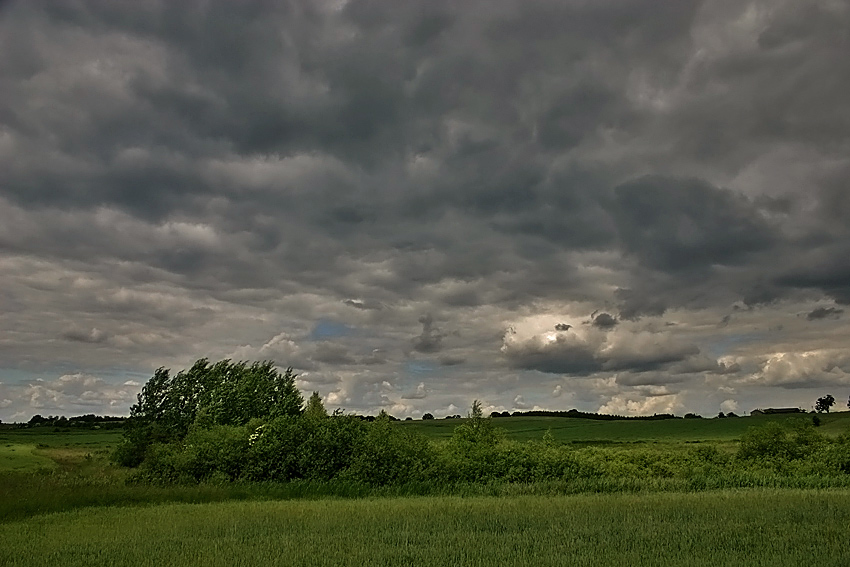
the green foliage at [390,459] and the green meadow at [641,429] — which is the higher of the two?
the green meadow at [641,429]

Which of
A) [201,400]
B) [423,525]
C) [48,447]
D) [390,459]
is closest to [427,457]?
[390,459]

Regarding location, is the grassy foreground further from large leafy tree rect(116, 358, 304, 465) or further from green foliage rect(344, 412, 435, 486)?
large leafy tree rect(116, 358, 304, 465)

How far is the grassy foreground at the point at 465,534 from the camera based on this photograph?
47.9 ft

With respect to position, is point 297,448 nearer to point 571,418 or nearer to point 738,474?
point 738,474

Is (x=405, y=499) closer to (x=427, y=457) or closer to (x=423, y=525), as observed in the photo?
(x=427, y=457)

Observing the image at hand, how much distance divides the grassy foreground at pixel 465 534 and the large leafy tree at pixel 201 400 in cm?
3508

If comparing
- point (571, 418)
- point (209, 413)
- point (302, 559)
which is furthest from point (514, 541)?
point (571, 418)

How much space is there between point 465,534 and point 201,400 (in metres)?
51.1

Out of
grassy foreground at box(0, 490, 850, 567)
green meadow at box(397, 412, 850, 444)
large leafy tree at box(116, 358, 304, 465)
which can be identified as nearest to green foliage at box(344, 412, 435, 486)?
grassy foreground at box(0, 490, 850, 567)

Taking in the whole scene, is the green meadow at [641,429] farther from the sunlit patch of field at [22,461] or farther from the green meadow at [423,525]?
the green meadow at [423,525]

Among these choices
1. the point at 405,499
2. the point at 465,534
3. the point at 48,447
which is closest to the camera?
the point at 465,534

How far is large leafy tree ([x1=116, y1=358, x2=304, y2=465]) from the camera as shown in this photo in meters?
59.1

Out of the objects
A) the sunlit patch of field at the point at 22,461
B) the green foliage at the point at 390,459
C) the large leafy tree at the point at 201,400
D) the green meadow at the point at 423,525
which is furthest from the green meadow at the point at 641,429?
the green meadow at the point at 423,525

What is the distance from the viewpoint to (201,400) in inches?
2509
